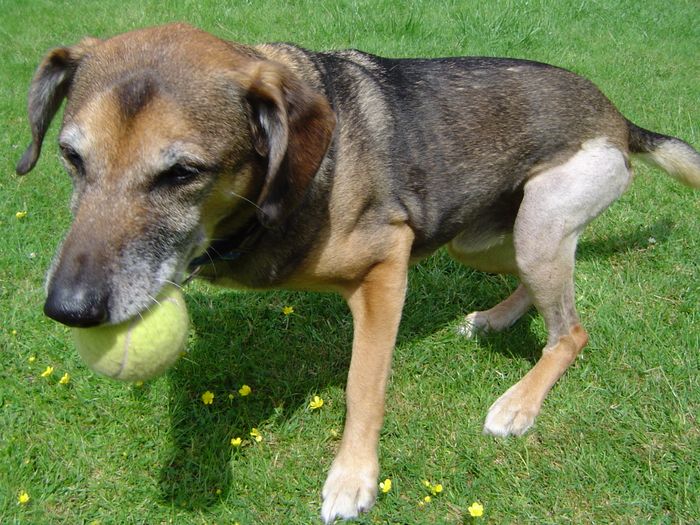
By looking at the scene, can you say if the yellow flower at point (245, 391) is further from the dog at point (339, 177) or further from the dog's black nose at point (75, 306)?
the dog's black nose at point (75, 306)

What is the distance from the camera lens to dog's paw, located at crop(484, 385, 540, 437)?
3145 millimetres

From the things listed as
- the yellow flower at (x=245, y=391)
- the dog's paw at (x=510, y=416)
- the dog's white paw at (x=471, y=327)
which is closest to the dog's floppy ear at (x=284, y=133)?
the yellow flower at (x=245, y=391)

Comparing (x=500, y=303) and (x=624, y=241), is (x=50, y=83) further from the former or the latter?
(x=624, y=241)

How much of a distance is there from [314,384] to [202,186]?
1.51 meters

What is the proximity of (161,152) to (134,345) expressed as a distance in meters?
0.62

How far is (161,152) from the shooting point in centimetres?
214

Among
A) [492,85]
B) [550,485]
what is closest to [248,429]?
[550,485]

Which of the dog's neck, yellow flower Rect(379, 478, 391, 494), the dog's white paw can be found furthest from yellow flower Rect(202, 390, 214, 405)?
the dog's white paw

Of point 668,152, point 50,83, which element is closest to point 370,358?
point 50,83

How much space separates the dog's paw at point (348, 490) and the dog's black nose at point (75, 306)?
1314 mm

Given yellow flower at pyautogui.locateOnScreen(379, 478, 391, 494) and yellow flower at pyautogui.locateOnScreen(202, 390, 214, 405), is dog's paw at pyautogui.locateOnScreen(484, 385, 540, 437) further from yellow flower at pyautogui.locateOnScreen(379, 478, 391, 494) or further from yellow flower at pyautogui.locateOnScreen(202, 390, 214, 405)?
yellow flower at pyautogui.locateOnScreen(202, 390, 214, 405)

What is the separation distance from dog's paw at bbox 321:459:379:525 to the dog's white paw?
1157mm

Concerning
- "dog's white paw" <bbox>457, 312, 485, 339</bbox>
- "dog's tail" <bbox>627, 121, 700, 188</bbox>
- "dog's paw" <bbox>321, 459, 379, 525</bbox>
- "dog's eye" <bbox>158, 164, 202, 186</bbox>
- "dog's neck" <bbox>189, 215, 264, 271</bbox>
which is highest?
"dog's eye" <bbox>158, 164, 202, 186</bbox>

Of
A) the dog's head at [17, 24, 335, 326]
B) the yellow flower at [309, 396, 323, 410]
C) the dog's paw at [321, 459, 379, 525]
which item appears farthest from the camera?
the yellow flower at [309, 396, 323, 410]
